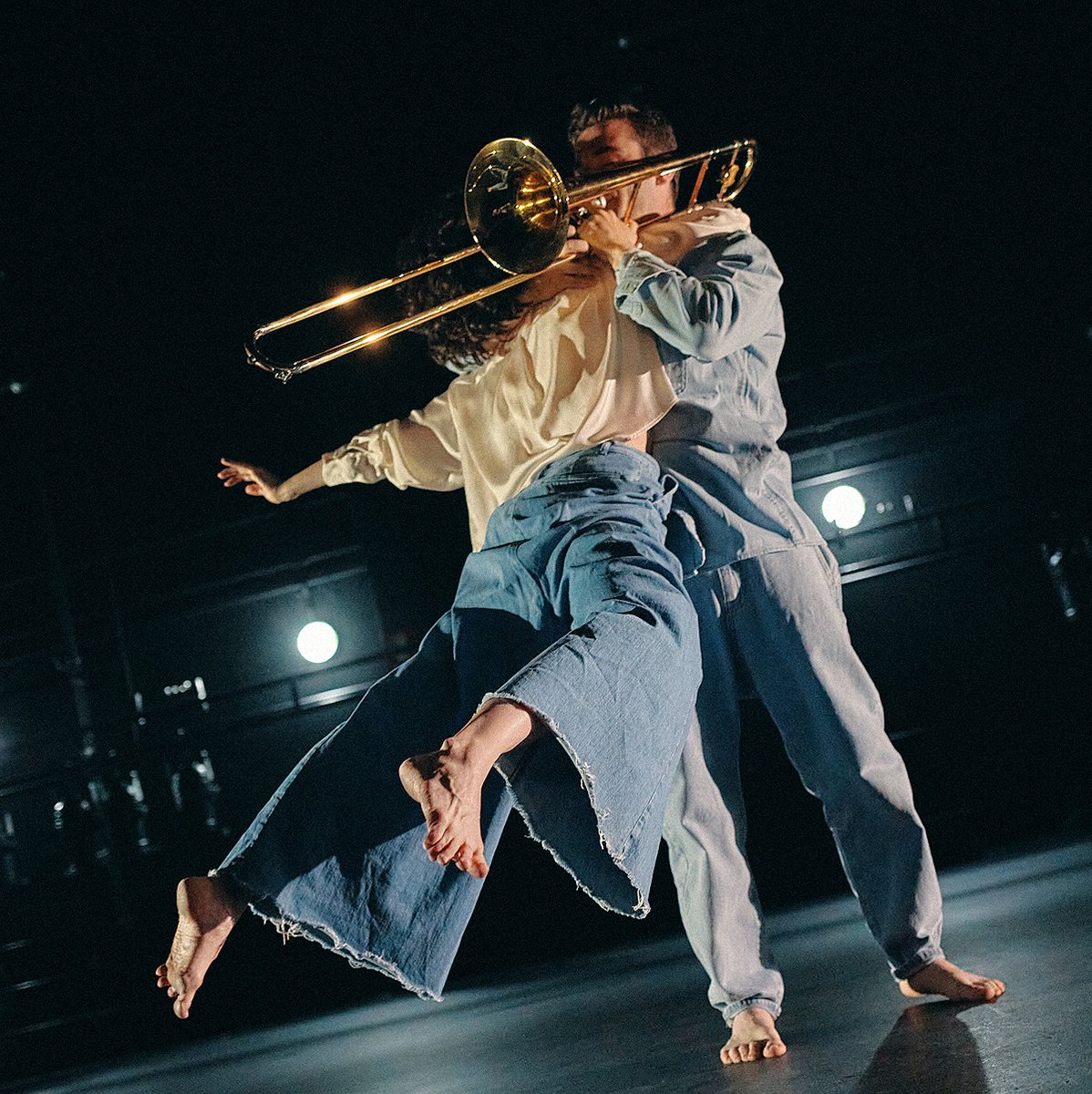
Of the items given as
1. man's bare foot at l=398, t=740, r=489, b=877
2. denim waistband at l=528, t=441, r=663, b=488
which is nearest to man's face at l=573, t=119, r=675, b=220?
denim waistband at l=528, t=441, r=663, b=488

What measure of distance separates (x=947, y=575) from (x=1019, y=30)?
7.16ft

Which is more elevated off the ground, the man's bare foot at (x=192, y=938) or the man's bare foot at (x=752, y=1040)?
the man's bare foot at (x=192, y=938)

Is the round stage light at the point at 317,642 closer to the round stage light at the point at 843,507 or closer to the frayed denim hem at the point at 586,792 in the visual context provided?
the round stage light at the point at 843,507

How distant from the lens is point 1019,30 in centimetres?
453

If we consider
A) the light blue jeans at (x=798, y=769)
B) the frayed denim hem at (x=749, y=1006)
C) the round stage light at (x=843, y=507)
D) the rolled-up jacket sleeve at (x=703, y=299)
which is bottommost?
the frayed denim hem at (x=749, y=1006)

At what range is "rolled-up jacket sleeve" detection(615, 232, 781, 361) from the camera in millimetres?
1812

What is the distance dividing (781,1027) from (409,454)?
1228 mm

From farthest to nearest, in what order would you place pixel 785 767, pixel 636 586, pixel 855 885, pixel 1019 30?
pixel 1019 30 < pixel 785 767 < pixel 855 885 < pixel 636 586

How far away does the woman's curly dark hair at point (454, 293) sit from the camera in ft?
6.65

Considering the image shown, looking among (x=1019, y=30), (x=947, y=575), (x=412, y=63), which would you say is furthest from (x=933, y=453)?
(x=412, y=63)

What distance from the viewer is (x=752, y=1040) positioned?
178 centimetres

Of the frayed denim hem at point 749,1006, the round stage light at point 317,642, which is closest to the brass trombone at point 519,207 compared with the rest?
the frayed denim hem at point 749,1006

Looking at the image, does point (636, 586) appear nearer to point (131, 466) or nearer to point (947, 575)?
point (947, 575)

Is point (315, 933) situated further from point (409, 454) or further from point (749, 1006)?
point (409, 454)
